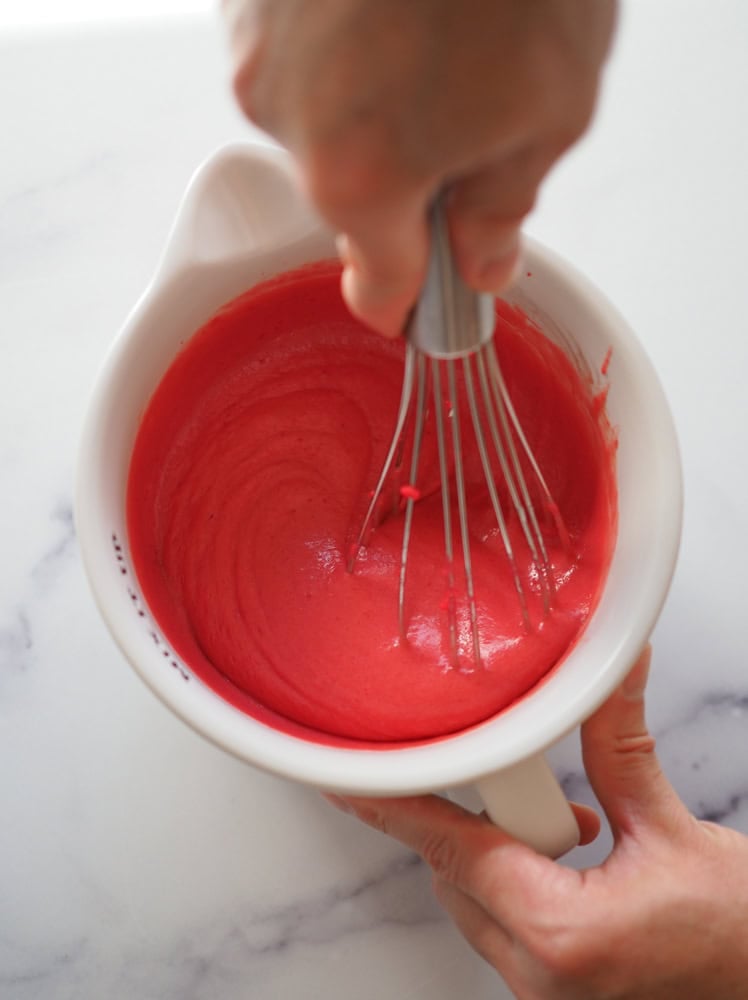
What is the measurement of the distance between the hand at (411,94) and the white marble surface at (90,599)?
57cm

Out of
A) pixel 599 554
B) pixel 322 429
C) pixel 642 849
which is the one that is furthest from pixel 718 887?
pixel 322 429

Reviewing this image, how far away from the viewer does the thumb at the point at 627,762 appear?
0.75m

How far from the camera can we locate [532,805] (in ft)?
2.20

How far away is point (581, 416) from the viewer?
2.61ft

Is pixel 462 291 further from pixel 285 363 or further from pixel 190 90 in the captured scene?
pixel 190 90

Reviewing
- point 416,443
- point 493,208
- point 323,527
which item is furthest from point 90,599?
point 493,208

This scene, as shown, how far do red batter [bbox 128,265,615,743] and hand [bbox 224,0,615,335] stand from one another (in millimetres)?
405

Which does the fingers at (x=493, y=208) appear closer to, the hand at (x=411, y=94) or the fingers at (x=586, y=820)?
the hand at (x=411, y=94)

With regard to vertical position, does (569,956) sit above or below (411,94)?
below

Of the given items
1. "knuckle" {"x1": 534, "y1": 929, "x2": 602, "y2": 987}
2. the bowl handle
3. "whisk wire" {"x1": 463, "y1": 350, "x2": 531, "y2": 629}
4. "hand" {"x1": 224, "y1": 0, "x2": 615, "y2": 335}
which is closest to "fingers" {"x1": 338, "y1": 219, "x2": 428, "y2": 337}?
"hand" {"x1": 224, "y1": 0, "x2": 615, "y2": 335}

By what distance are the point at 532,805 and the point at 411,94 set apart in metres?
0.50

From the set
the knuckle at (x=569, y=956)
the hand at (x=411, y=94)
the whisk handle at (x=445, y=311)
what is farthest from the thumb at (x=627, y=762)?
the hand at (x=411, y=94)

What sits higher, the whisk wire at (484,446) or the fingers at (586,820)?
the whisk wire at (484,446)

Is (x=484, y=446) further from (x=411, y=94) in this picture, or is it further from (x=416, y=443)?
(x=411, y=94)
